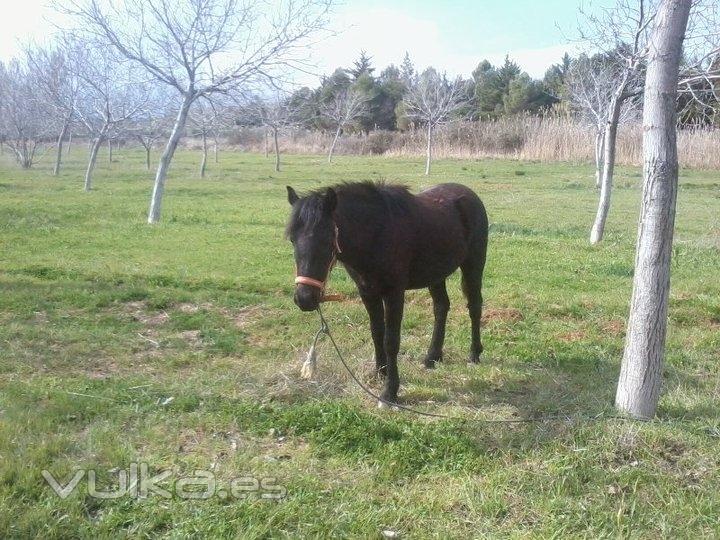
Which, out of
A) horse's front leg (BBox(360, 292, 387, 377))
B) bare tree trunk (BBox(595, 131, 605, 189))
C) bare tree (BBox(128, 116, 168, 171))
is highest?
bare tree (BBox(128, 116, 168, 171))

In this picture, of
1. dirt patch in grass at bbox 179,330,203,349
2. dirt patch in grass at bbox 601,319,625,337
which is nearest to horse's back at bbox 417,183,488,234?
dirt patch in grass at bbox 601,319,625,337

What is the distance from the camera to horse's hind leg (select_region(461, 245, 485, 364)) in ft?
19.9

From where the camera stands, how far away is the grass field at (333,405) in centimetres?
320

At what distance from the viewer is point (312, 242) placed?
4203 millimetres

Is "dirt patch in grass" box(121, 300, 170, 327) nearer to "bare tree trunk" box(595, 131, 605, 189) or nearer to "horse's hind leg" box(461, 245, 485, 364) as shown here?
"horse's hind leg" box(461, 245, 485, 364)

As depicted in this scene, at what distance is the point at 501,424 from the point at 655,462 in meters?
1.04

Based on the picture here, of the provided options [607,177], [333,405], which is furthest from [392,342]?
[607,177]

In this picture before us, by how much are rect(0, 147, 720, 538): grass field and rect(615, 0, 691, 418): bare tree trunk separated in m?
0.36

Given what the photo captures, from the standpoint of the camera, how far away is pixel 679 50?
155 inches

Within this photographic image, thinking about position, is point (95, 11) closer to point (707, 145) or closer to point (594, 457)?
point (594, 457)

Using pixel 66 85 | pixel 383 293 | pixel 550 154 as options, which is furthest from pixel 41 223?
pixel 550 154

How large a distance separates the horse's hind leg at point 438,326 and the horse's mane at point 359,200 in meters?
1.20

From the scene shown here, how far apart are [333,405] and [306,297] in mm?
909

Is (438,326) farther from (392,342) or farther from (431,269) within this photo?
(392,342)
